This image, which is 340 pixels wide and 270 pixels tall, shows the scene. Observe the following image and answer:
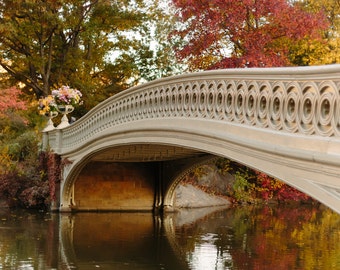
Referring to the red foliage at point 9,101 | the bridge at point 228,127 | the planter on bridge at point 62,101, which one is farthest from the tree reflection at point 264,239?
the red foliage at point 9,101

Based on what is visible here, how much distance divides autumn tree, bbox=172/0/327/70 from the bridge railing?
718 centimetres

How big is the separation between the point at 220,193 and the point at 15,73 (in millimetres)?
9410

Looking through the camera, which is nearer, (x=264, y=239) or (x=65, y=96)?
(x=264, y=239)

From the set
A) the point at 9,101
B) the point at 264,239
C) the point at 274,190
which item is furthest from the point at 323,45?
the point at 9,101

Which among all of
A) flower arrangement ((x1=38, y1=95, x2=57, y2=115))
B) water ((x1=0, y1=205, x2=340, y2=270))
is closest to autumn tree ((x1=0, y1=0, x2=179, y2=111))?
flower arrangement ((x1=38, y1=95, x2=57, y2=115))

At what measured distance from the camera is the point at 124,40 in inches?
1123

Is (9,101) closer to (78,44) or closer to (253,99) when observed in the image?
(78,44)

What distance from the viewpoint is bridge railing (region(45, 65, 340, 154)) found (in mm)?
6680

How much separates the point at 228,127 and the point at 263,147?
1.34m

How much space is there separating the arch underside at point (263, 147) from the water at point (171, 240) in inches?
84.5

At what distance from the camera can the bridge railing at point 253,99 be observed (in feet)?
21.9

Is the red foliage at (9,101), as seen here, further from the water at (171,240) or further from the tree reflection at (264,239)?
the tree reflection at (264,239)

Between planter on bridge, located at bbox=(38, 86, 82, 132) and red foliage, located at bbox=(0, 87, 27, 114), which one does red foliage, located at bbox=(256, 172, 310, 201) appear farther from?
red foliage, located at bbox=(0, 87, 27, 114)

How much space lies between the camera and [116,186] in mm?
20906
